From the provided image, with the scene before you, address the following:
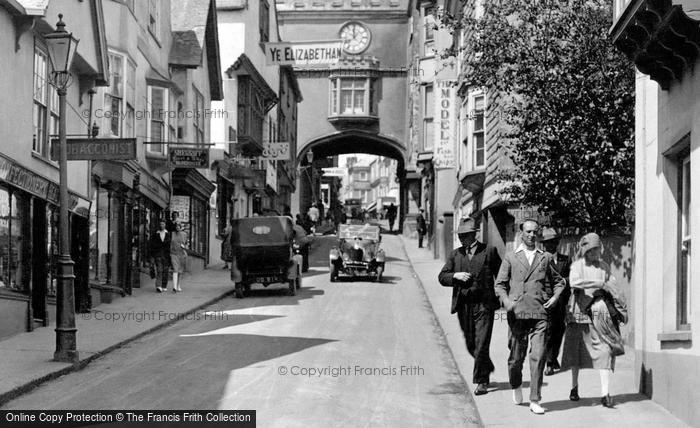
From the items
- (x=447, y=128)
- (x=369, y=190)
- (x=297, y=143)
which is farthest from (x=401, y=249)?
(x=369, y=190)

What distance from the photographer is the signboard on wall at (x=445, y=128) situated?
111 ft

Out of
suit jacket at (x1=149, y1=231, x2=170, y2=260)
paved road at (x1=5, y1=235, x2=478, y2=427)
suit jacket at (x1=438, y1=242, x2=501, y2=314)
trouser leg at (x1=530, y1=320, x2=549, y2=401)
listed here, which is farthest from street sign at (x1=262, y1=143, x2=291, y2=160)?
trouser leg at (x1=530, y1=320, x2=549, y2=401)

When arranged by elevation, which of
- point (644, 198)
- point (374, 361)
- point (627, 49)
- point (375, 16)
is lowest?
point (374, 361)

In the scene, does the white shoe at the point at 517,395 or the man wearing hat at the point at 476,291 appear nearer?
the white shoe at the point at 517,395

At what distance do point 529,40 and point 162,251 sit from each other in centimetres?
1261

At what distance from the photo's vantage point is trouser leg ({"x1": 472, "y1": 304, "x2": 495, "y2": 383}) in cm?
1124

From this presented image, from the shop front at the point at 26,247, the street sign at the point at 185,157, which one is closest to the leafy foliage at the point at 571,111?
the shop front at the point at 26,247

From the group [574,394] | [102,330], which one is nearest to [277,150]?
[102,330]

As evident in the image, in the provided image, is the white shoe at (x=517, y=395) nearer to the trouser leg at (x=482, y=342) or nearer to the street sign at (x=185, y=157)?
the trouser leg at (x=482, y=342)

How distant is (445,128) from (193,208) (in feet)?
27.9

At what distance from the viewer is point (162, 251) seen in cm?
2577

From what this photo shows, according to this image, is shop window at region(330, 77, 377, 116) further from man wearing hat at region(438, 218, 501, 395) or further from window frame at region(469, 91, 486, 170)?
man wearing hat at region(438, 218, 501, 395)

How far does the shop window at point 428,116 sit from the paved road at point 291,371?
27.5 m

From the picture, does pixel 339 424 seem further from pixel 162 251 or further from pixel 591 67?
pixel 162 251
